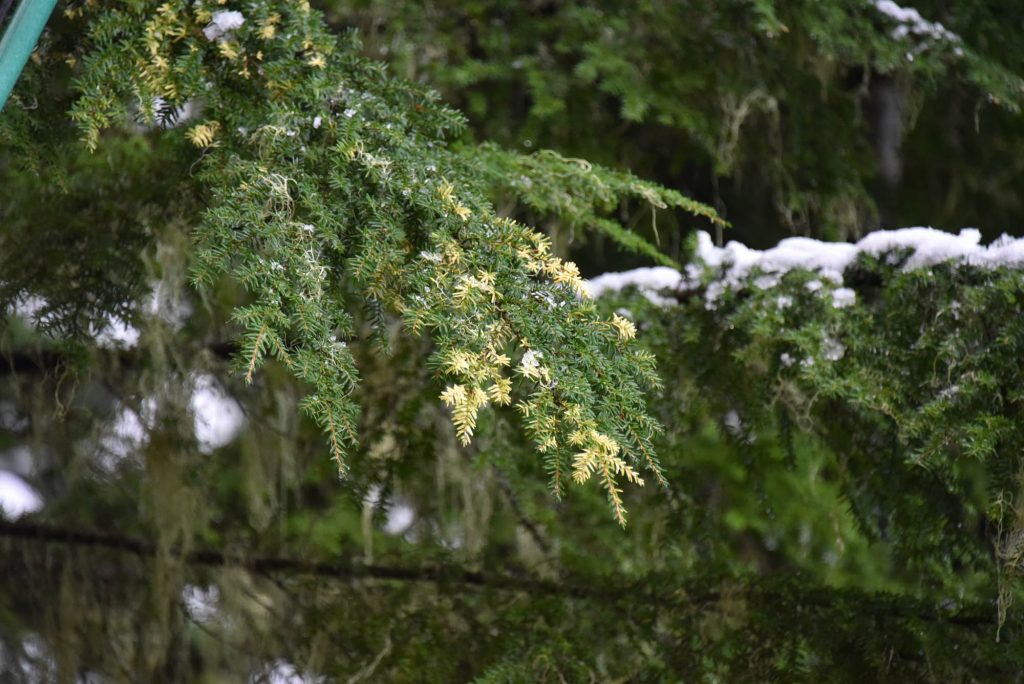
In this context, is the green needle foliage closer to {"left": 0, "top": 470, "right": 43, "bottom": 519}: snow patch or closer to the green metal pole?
the green metal pole

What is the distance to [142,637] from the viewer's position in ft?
12.4

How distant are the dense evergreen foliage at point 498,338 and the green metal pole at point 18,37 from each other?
0.16 meters

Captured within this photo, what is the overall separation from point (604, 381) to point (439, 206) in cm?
49

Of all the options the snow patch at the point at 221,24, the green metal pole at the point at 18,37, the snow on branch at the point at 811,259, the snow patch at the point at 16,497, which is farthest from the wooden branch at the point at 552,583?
the green metal pole at the point at 18,37

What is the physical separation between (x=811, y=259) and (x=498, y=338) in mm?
1268

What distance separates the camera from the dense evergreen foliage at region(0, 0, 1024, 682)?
2027 millimetres

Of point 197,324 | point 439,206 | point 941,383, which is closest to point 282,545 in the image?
point 197,324

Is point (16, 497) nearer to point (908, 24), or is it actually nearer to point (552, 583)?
point (552, 583)

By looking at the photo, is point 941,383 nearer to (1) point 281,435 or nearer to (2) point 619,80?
(2) point 619,80

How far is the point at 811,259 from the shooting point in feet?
9.27

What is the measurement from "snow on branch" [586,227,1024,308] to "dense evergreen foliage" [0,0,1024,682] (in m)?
0.02

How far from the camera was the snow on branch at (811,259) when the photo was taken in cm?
256

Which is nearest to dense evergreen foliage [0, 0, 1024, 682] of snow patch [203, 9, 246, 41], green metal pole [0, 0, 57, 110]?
snow patch [203, 9, 246, 41]

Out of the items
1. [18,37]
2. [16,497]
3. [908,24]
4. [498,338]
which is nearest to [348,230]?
[498,338]
